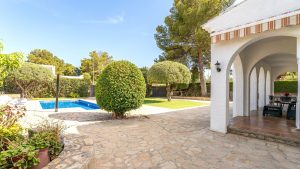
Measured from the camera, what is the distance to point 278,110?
1379 centimetres

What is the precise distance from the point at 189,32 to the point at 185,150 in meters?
30.5

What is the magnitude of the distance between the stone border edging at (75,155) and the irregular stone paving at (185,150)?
0.82 m

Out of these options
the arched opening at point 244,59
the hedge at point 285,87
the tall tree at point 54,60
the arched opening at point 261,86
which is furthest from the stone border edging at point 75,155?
the tall tree at point 54,60

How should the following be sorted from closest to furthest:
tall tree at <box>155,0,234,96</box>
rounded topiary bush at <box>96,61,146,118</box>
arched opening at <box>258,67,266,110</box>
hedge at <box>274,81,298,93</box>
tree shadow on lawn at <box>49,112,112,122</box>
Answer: rounded topiary bush at <box>96,61,146,118</box>, tree shadow on lawn at <box>49,112,112,122</box>, arched opening at <box>258,67,266,110</box>, hedge at <box>274,81,298,93</box>, tall tree at <box>155,0,234,96</box>

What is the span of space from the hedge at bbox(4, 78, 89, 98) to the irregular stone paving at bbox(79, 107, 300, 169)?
90.2 ft

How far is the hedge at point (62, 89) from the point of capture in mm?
31469

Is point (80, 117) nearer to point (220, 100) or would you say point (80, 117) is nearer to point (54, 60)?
point (220, 100)

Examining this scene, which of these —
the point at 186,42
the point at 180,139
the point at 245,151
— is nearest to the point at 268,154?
the point at 245,151

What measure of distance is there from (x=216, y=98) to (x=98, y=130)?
7796 millimetres

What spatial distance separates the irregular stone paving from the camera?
6.33 m

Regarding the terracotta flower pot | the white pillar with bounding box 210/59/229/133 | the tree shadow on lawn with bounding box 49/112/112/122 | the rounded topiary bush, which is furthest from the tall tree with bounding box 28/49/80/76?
the terracotta flower pot

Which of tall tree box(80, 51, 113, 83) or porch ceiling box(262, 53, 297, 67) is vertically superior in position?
tall tree box(80, 51, 113, 83)

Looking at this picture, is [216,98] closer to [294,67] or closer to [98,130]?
[98,130]

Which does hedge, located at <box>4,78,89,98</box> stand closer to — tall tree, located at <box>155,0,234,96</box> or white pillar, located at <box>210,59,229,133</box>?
tall tree, located at <box>155,0,234,96</box>
